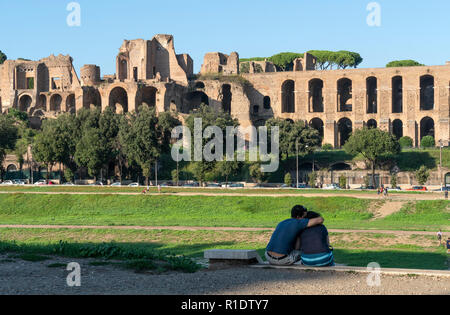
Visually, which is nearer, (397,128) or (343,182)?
(343,182)

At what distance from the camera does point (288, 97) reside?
80.8m

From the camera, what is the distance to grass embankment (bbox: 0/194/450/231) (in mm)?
34844

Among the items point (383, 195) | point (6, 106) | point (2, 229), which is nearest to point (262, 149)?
point (383, 195)

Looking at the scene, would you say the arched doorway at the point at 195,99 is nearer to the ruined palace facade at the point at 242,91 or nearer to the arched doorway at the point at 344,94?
the ruined palace facade at the point at 242,91

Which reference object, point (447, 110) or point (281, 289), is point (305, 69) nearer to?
point (447, 110)

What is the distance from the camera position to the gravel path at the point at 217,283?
1073cm

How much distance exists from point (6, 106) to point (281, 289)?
79678 millimetres

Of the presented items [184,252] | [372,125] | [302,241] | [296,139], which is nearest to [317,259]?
[302,241]

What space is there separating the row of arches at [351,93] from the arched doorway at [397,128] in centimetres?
290

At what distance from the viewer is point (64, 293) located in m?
10.6

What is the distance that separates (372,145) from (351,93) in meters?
27.3

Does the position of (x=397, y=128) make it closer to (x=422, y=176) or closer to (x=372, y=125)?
(x=372, y=125)

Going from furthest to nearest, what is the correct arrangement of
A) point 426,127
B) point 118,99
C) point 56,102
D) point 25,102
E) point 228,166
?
point 25,102 → point 56,102 → point 118,99 → point 426,127 → point 228,166

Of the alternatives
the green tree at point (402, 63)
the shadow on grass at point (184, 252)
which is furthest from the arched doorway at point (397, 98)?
the shadow on grass at point (184, 252)
